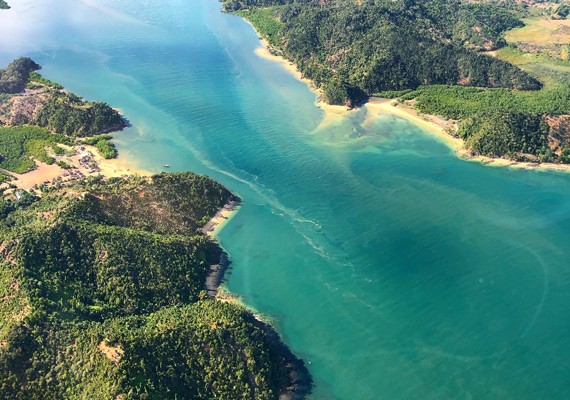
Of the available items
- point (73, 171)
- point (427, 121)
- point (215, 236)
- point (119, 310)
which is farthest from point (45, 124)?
point (427, 121)

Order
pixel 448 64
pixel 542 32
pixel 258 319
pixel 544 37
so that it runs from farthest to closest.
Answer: pixel 542 32
pixel 544 37
pixel 448 64
pixel 258 319

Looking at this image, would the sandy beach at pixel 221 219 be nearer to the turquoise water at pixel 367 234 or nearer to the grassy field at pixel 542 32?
the turquoise water at pixel 367 234

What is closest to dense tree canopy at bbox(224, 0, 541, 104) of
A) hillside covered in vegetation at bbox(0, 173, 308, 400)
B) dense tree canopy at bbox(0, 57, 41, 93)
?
hillside covered in vegetation at bbox(0, 173, 308, 400)

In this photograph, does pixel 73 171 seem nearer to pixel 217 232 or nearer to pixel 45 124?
pixel 45 124

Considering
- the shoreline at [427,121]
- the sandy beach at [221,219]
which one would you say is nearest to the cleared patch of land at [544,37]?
the shoreline at [427,121]

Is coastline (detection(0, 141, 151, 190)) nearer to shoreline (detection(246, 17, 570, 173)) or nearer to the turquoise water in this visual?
the turquoise water
